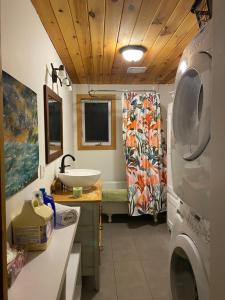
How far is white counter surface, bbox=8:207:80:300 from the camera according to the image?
3.09ft

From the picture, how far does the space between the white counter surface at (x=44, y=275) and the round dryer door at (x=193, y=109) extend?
2.53 ft

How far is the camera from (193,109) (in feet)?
3.99

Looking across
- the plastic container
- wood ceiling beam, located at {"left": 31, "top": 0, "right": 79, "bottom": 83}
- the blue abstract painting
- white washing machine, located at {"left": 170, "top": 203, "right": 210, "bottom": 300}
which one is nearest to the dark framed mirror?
the blue abstract painting

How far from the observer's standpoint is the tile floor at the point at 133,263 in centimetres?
216

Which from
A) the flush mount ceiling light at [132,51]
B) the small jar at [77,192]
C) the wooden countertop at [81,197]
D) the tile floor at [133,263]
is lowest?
the tile floor at [133,263]

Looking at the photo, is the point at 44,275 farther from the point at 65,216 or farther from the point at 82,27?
the point at 82,27

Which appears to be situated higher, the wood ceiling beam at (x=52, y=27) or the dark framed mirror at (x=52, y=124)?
the wood ceiling beam at (x=52, y=27)

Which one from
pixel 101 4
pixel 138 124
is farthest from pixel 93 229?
pixel 138 124

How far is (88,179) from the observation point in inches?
90.0

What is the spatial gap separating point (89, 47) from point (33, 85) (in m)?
0.97

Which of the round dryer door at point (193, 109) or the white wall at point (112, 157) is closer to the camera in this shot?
the round dryer door at point (193, 109)

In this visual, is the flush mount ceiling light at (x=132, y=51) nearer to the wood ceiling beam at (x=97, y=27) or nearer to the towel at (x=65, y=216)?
the wood ceiling beam at (x=97, y=27)

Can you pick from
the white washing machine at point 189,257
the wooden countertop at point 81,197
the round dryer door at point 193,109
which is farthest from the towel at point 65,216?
the round dryer door at point 193,109

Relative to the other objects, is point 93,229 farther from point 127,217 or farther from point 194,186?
point 127,217
